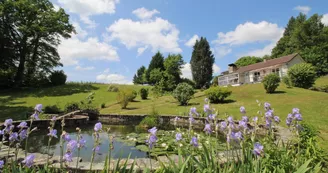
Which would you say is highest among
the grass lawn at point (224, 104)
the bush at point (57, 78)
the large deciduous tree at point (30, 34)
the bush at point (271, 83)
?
the large deciduous tree at point (30, 34)

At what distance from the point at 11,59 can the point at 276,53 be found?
5566 cm

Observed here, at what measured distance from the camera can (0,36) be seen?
82.5ft

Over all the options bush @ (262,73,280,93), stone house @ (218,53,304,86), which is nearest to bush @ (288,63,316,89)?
bush @ (262,73,280,93)

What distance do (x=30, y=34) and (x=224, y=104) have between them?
2627cm

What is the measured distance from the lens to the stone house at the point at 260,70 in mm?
34147

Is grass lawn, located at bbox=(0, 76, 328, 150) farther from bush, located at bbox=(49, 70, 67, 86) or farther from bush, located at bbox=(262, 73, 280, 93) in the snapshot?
bush, located at bbox=(49, 70, 67, 86)

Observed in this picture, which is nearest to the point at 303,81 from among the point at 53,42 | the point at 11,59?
the point at 53,42

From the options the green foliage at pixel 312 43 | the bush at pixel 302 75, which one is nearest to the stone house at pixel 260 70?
the green foliage at pixel 312 43

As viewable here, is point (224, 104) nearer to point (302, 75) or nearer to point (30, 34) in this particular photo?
point (302, 75)

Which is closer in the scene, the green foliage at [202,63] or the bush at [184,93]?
the bush at [184,93]

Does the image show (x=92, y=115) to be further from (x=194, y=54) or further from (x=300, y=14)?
(x=300, y=14)

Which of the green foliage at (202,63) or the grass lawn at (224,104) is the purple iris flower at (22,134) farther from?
the green foliage at (202,63)

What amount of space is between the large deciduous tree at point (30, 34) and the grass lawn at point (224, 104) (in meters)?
4.90

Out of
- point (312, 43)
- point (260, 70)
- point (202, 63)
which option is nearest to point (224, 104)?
point (202, 63)
